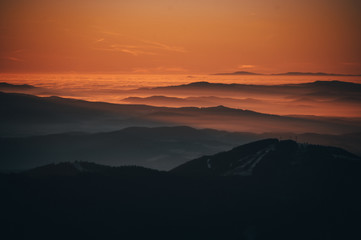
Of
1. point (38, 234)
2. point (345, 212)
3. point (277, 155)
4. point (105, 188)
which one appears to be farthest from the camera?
point (277, 155)

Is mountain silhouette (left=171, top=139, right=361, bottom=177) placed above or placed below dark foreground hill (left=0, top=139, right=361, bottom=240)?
above

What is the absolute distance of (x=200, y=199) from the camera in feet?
428

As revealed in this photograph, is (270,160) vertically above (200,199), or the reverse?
(270,160)

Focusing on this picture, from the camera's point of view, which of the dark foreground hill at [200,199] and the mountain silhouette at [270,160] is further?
the mountain silhouette at [270,160]

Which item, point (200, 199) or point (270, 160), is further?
point (270, 160)

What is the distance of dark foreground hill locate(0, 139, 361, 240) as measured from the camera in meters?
118

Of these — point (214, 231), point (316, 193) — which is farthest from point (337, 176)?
point (214, 231)

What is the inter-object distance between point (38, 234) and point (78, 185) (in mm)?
21303

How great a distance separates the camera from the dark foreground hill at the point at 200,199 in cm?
11781

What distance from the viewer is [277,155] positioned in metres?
149

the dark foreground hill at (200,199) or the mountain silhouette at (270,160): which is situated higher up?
the mountain silhouette at (270,160)

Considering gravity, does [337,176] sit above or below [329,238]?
above

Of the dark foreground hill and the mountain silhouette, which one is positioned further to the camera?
the mountain silhouette

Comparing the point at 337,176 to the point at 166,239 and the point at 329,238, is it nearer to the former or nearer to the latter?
the point at 329,238
